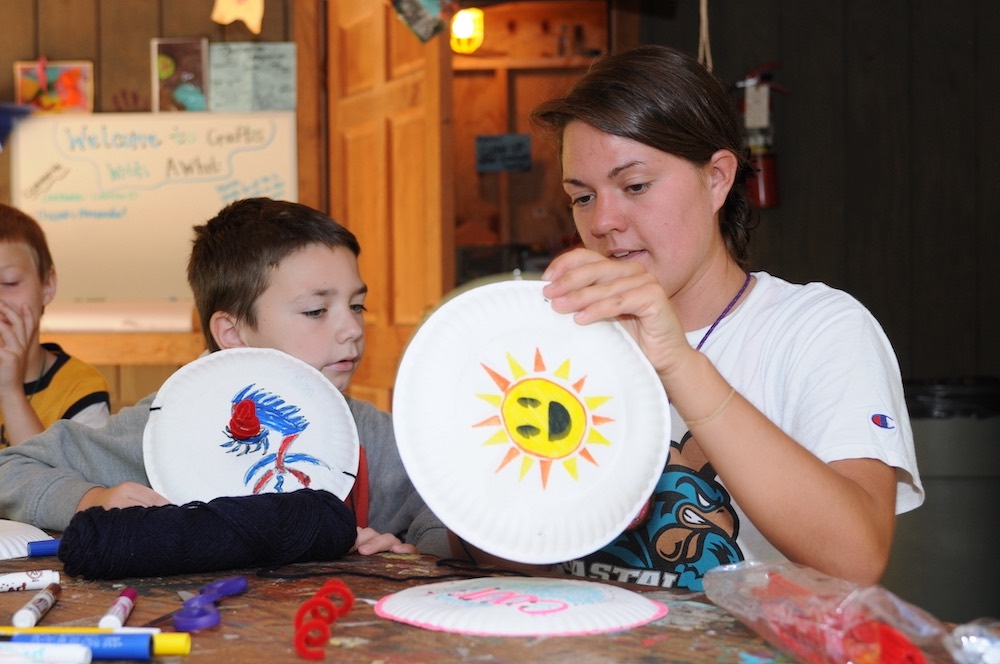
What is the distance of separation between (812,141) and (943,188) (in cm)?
42

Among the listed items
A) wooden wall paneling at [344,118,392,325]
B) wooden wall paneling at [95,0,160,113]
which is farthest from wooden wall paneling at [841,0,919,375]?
wooden wall paneling at [95,0,160,113]

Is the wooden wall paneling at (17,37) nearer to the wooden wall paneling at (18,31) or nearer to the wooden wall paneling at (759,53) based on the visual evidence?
the wooden wall paneling at (18,31)

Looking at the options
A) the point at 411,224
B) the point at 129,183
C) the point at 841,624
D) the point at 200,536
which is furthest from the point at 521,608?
the point at 129,183

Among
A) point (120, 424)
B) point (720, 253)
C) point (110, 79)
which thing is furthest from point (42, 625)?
point (110, 79)

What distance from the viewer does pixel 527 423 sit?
93cm

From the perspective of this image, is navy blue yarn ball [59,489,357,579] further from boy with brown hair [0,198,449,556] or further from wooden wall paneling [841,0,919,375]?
wooden wall paneling [841,0,919,375]

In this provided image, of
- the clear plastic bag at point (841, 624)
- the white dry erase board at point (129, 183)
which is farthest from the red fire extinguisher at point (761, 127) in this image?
the clear plastic bag at point (841, 624)

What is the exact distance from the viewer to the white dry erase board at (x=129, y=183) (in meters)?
3.87

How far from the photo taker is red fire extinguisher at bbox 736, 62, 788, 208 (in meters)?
3.33

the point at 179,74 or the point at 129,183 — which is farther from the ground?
the point at 179,74

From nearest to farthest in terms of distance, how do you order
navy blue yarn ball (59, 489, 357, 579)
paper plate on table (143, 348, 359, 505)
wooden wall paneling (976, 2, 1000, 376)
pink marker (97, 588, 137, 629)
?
pink marker (97, 588, 137, 629), navy blue yarn ball (59, 489, 357, 579), paper plate on table (143, 348, 359, 505), wooden wall paneling (976, 2, 1000, 376)

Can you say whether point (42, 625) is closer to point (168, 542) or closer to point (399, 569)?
point (168, 542)

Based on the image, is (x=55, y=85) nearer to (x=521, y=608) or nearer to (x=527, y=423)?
(x=527, y=423)

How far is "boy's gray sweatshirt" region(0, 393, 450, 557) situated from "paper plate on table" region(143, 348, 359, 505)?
6.7 inches
